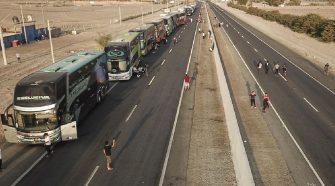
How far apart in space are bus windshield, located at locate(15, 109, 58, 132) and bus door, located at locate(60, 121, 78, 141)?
0.84 meters

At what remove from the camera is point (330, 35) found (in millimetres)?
68250

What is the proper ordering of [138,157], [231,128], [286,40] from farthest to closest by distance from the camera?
1. [286,40]
2. [231,128]
3. [138,157]

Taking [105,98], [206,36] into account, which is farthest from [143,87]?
[206,36]

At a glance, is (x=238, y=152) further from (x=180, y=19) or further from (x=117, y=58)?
(x=180, y=19)

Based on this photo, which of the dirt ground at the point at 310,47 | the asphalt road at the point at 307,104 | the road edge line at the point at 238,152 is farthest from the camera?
the dirt ground at the point at 310,47

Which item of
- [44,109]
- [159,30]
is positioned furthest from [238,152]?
[159,30]

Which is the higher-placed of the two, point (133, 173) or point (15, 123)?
point (15, 123)

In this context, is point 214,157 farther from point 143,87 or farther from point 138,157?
point 143,87

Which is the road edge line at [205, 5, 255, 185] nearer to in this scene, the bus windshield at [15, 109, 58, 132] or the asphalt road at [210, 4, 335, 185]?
the asphalt road at [210, 4, 335, 185]

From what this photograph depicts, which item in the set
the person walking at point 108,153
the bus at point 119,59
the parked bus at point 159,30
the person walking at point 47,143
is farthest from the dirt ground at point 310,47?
the person walking at point 47,143

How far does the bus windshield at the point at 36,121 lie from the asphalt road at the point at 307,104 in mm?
15174

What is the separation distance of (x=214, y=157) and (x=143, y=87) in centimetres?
1716

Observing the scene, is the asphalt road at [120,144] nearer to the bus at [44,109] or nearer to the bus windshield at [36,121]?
the bus at [44,109]

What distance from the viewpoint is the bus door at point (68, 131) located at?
21.8 metres
